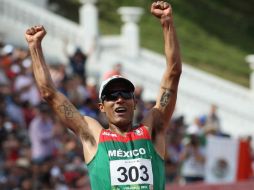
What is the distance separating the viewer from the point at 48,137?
15.9 metres

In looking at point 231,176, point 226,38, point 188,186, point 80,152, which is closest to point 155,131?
point 188,186

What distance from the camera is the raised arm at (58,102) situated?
27.7 feet

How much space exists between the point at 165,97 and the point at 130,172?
2.81ft

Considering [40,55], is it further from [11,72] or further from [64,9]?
[64,9]

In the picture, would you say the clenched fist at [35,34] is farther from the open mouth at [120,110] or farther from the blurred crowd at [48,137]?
the blurred crowd at [48,137]

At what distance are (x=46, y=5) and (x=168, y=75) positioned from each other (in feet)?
68.7

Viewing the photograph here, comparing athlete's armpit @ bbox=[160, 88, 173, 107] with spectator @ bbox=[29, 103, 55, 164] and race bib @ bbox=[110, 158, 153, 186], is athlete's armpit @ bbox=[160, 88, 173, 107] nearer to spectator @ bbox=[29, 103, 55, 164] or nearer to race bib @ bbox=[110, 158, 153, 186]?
race bib @ bbox=[110, 158, 153, 186]

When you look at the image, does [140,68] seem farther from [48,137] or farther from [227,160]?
[48,137]

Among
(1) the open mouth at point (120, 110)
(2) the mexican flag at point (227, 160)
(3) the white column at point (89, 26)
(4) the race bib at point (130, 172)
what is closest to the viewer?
(4) the race bib at point (130, 172)

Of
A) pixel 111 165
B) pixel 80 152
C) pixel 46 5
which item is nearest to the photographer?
pixel 111 165

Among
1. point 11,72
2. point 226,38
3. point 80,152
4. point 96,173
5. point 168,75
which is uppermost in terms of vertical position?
point 168,75

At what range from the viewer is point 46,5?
29.3 metres

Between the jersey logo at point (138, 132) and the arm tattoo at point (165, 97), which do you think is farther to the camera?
the arm tattoo at point (165, 97)

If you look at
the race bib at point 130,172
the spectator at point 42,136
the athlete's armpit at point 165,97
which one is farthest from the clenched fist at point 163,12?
the spectator at point 42,136
